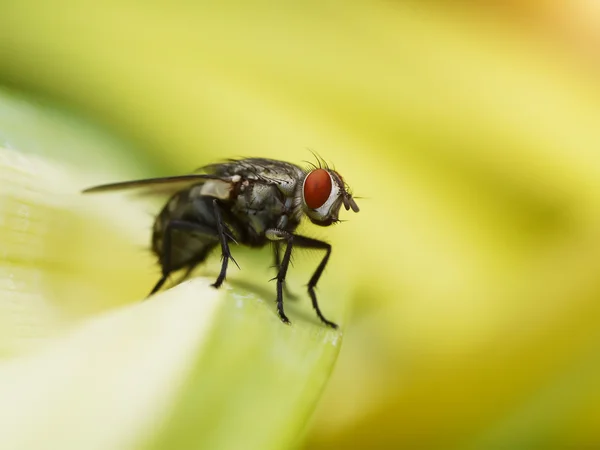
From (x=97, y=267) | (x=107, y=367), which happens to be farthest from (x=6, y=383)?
(x=97, y=267)

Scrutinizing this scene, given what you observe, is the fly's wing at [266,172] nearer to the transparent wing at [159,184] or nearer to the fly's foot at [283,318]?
the transparent wing at [159,184]

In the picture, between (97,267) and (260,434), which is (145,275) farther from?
(260,434)

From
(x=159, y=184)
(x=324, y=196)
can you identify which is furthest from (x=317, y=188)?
(x=159, y=184)

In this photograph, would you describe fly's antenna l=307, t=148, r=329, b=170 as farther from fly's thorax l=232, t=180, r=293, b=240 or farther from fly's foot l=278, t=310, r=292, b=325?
fly's foot l=278, t=310, r=292, b=325

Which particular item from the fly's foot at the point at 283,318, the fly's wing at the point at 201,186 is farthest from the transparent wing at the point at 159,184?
the fly's foot at the point at 283,318

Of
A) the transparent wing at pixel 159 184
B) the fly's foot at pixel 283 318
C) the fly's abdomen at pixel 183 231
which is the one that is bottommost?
the fly's abdomen at pixel 183 231

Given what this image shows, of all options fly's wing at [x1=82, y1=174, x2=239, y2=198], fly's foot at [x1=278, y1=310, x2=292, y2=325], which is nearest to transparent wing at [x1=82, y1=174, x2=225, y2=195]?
fly's wing at [x1=82, y1=174, x2=239, y2=198]

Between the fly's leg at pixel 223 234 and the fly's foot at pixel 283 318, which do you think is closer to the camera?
the fly's foot at pixel 283 318

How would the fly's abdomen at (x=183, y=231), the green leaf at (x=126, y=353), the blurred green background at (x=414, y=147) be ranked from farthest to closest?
the fly's abdomen at (x=183, y=231), the blurred green background at (x=414, y=147), the green leaf at (x=126, y=353)
